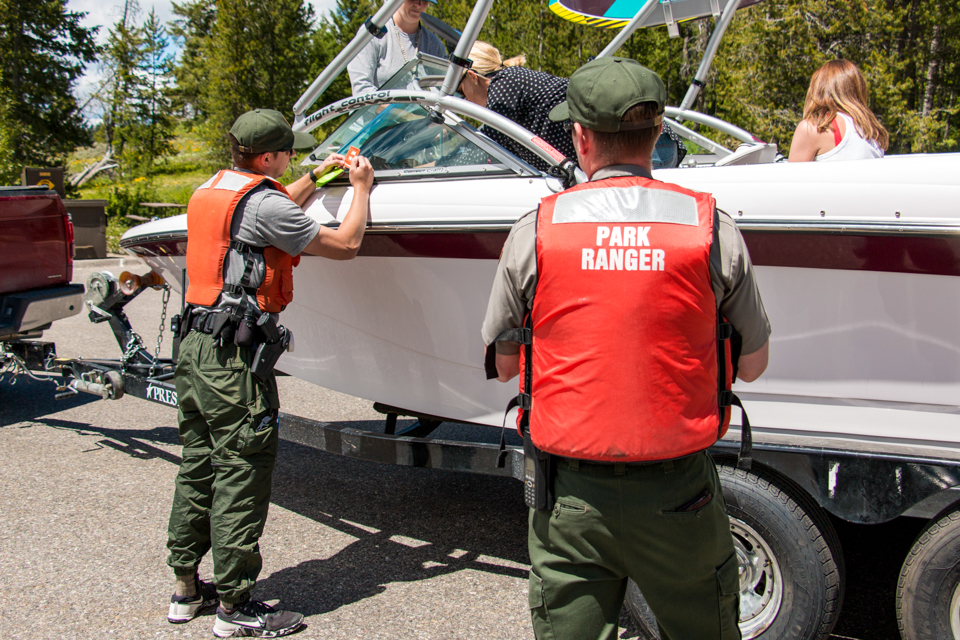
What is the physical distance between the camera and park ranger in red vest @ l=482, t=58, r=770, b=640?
143 centimetres

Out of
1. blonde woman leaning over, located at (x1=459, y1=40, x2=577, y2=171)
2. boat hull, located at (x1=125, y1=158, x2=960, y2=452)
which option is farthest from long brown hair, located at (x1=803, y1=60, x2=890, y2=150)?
blonde woman leaning over, located at (x1=459, y1=40, x2=577, y2=171)

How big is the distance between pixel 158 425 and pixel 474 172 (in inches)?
124

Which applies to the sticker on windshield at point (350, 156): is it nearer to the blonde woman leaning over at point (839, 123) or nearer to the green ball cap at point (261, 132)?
the green ball cap at point (261, 132)

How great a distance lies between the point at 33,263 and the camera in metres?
5.00

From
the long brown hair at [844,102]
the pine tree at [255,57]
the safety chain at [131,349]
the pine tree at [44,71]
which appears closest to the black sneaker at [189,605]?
the safety chain at [131,349]

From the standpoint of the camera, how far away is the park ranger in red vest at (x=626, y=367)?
1.43 metres

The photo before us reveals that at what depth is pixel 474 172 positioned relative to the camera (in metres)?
2.79

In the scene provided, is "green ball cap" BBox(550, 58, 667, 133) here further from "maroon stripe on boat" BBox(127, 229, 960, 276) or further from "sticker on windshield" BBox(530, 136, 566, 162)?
"sticker on windshield" BBox(530, 136, 566, 162)

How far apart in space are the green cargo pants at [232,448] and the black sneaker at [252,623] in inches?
2.4

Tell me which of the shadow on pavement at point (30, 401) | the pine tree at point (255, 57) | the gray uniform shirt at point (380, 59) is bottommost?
the shadow on pavement at point (30, 401)

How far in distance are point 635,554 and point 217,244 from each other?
1775 mm

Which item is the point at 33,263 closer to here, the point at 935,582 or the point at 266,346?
the point at 266,346

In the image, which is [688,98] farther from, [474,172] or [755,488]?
[755,488]

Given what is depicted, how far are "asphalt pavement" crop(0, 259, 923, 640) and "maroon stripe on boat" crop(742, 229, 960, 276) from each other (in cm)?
134
